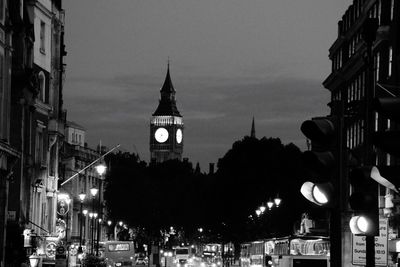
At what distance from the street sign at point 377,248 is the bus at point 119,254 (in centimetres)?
7491

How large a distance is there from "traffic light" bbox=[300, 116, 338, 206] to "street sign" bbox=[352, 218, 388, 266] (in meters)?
6.44

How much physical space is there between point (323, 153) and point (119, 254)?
84.0m

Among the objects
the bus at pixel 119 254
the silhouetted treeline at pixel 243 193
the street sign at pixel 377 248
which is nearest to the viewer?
the street sign at pixel 377 248

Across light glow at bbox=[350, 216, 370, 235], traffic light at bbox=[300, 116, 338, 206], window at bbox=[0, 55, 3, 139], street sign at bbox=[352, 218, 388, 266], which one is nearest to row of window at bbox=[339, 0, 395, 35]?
window at bbox=[0, 55, 3, 139]

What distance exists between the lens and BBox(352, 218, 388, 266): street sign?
17125mm

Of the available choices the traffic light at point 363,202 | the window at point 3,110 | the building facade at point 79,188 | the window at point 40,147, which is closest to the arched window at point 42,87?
the window at point 40,147

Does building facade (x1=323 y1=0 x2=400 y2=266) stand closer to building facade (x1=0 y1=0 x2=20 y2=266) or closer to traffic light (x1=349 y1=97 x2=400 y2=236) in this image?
building facade (x1=0 y1=0 x2=20 y2=266)

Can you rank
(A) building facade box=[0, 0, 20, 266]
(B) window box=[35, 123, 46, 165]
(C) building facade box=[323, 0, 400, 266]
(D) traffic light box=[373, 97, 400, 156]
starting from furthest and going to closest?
1. (C) building facade box=[323, 0, 400, 266]
2. (B) window box=[35, 123, 46, 165]
3. (A) building facade box=[0, 0, 20, 266]
4. (D) traffic light box=[373, 97, 400, 156]

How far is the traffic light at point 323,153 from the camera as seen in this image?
10516mm

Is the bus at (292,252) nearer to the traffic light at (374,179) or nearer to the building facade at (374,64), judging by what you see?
the building facade at (374,64)

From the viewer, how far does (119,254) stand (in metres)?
93.6

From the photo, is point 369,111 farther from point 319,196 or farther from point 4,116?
point 4,116

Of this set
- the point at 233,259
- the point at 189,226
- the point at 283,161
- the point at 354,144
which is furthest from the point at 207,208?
the point at 354,144

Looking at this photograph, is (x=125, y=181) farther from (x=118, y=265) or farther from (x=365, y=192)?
(x=365, y=192)
